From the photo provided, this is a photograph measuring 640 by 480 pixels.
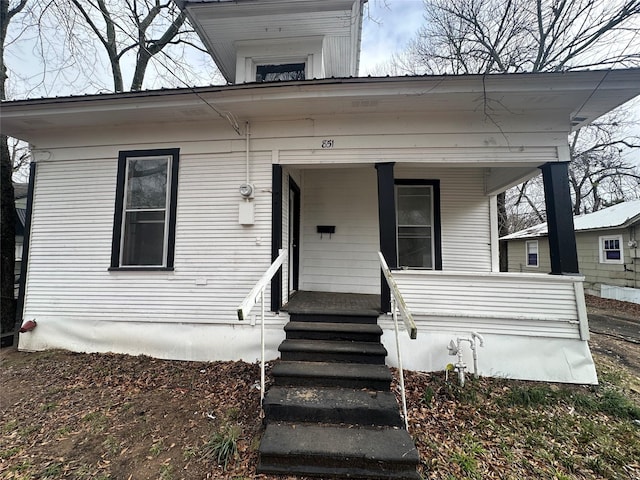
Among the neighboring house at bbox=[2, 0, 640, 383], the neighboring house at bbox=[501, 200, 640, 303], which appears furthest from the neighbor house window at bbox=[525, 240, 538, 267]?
the neighboring house at bbox=[2, 0, 640, 383]

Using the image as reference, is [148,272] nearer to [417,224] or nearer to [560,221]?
[417,224]

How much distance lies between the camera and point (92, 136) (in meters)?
4.48

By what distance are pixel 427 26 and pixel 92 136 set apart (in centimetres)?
1201

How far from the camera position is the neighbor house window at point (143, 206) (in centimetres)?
433

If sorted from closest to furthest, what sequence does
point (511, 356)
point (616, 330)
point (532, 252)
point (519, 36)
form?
point (511, 356) < point (616, 330) < point (519, 36) < point (532, 252)

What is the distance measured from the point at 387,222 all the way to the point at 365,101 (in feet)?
5.44

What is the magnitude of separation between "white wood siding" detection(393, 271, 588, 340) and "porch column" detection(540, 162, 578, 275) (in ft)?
0.72

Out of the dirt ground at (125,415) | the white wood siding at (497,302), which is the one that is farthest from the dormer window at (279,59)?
the dirt ground at (125,415)

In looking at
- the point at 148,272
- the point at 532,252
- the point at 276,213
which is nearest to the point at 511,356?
the point at 276,213

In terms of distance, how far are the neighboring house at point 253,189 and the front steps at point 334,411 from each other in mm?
661

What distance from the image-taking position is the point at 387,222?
3943 millimetres

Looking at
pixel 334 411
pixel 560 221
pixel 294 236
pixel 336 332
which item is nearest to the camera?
pixel 334 411

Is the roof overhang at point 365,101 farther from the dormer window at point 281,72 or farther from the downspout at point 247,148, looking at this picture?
the dormer window at point 281,72

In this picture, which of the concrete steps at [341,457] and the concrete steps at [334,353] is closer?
the concrete steps at [341,457]
